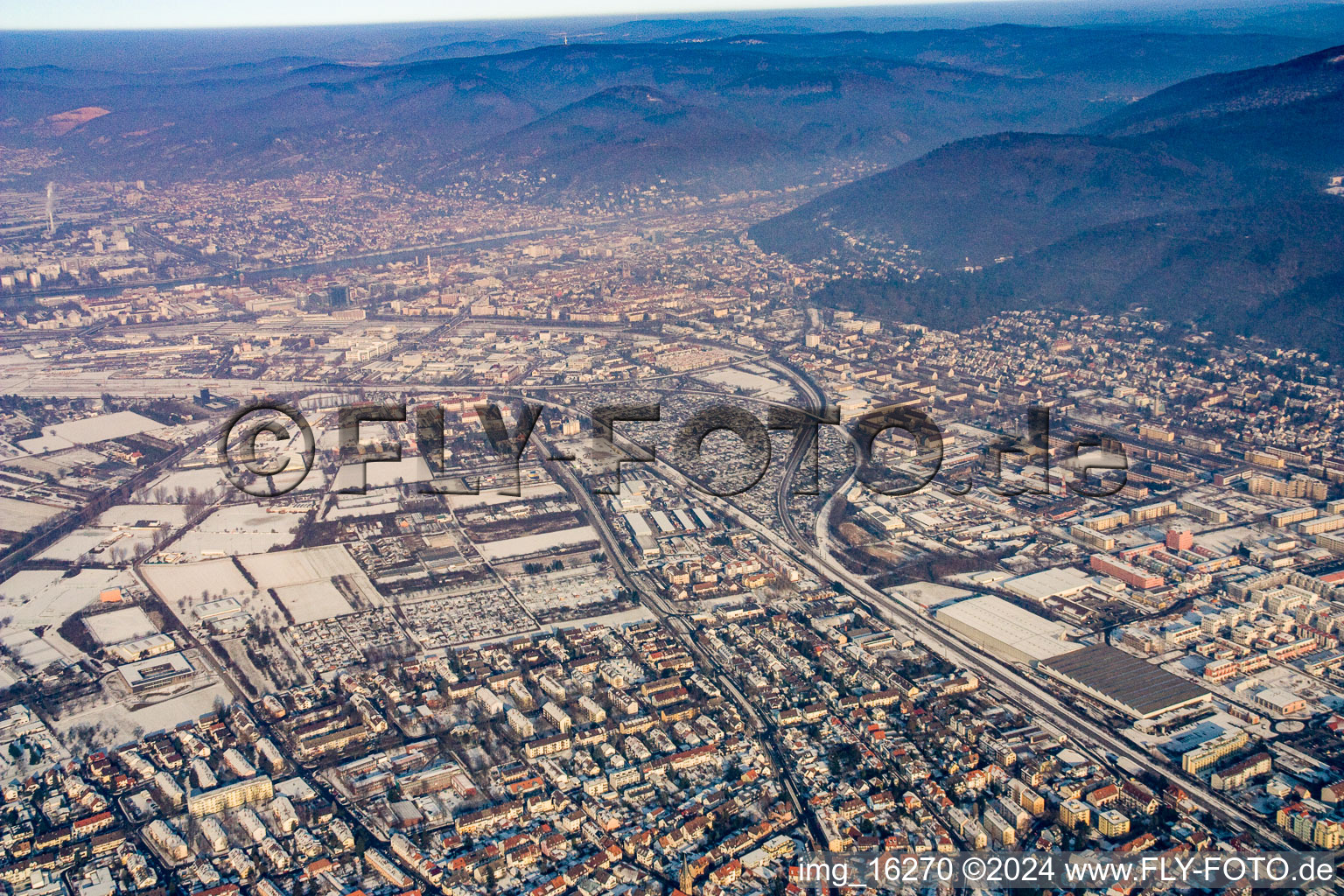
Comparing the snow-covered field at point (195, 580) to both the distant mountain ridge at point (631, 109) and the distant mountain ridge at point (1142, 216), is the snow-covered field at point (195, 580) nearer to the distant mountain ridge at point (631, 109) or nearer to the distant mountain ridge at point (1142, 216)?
the distant mountain ridge at point (1142, 216)

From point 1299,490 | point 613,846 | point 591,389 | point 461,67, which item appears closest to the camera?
point 613,846

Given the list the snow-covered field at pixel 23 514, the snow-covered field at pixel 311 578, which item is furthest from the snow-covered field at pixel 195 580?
the snow-covered field at pixel 23 514

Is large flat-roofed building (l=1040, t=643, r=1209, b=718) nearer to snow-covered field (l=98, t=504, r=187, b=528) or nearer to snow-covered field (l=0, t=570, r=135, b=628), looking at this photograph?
snow-covered field (l=0, t=570, r=135, b=628)

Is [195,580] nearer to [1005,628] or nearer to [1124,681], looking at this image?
[1005,628]

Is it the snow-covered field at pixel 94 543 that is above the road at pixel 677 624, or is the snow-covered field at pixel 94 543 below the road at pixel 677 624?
below

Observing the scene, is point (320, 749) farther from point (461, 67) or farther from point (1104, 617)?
point (461, 67)

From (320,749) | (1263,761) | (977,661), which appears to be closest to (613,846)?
(320,749)
